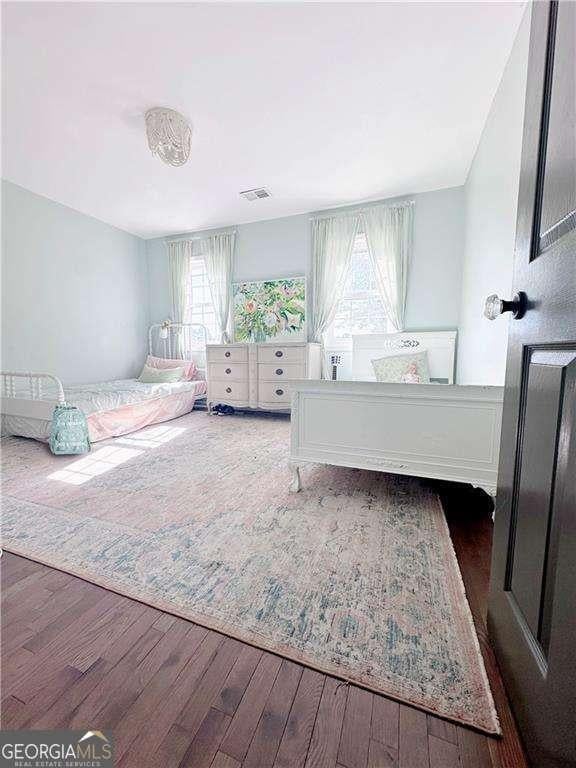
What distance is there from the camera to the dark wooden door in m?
0.54

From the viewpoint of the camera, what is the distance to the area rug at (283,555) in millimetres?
870

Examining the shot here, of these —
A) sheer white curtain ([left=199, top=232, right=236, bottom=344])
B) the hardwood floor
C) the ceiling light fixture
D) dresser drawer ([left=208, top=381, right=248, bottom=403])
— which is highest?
the ceiling light fixture

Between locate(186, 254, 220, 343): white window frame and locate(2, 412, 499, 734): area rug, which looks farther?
locate(186, 254, 220, 343): white window frame

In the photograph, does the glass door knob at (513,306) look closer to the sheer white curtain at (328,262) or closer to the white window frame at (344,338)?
the white window frame at (344,338)

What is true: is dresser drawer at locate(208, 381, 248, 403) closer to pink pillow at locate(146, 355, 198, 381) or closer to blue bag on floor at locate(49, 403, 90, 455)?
pink pillow at locate(146, 355, 198, 381)

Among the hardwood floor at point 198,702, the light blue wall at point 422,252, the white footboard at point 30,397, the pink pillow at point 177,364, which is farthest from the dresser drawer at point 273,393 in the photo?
the hardwood floor at point 198,702

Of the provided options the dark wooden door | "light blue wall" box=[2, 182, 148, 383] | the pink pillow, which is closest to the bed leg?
the dark wooden door

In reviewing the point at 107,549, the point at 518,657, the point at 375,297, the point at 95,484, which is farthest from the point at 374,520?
the point at 375,297

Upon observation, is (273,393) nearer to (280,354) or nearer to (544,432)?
(280,354)

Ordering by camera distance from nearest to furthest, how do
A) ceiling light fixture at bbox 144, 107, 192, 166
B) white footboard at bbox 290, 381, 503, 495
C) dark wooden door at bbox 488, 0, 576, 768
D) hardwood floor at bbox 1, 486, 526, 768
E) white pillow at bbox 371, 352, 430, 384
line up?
dark wooden door at bbox 488, 0, 576, 768 → hardwood floor at bbox 1, 486, 526, 768 → white footboard at bbox 290, 381, 503, 495 → ceiling light fixture at bbox 144, 107, 192, 166 → white pillow at bbox 371, 352, 430, 384

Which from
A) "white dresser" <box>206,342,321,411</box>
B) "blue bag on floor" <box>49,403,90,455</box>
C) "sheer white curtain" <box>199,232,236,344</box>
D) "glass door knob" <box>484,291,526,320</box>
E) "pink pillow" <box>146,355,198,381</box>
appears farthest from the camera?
"pink pillow" <box>146,355,198,381</box>

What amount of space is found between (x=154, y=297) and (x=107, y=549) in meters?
4.33

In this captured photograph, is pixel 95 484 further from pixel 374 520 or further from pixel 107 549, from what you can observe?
pixel 374 520

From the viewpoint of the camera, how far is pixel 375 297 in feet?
12.5
